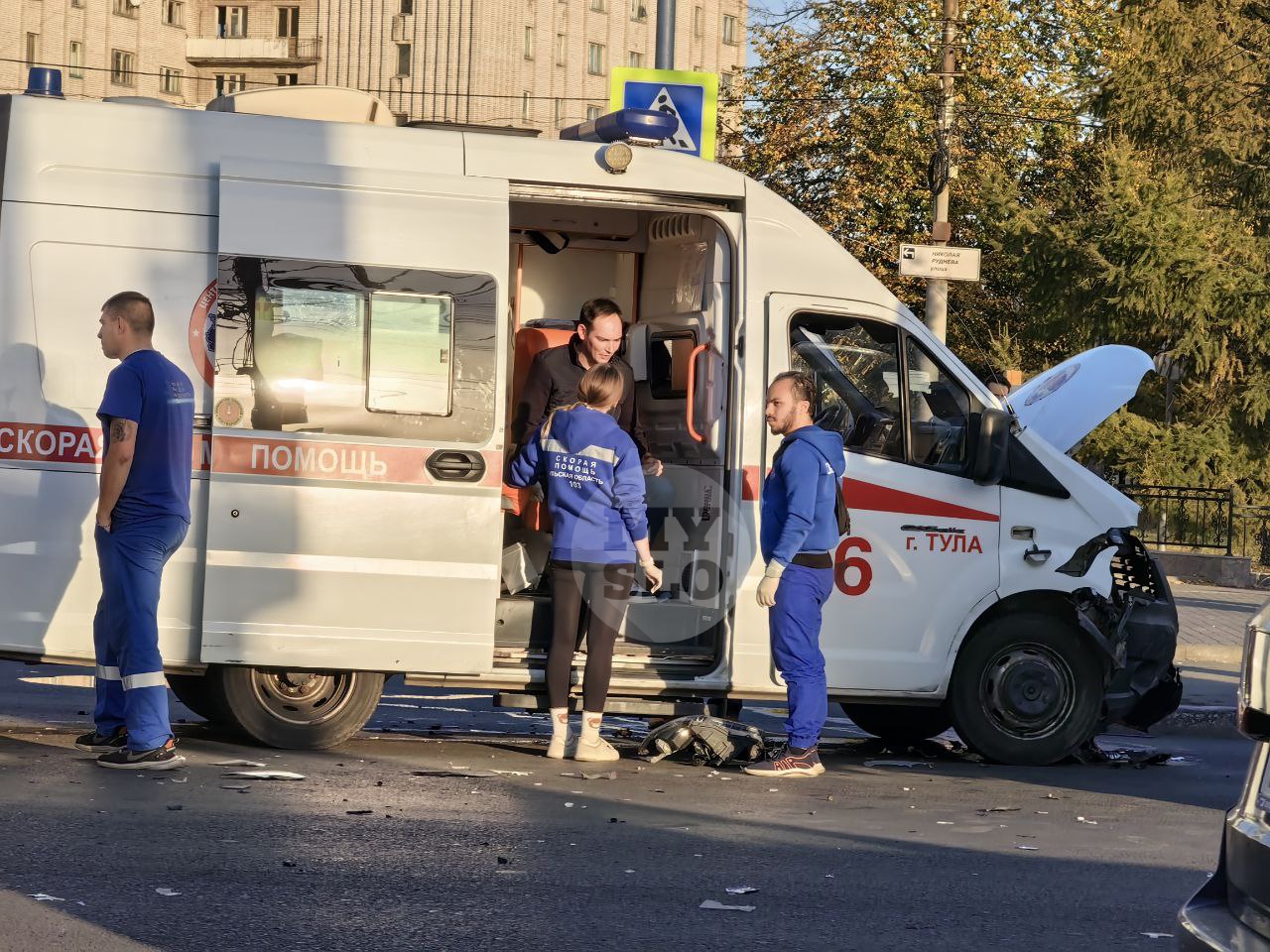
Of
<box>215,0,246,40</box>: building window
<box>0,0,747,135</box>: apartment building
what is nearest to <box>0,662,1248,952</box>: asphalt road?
<box>0,0,747,135</box>: apartment building

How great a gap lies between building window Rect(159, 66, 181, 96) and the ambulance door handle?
73.8m

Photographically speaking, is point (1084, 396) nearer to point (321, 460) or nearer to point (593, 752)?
point (593, 752)

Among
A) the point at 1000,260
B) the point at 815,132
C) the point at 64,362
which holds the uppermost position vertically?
the point at 815,132

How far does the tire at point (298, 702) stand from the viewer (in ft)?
27.9

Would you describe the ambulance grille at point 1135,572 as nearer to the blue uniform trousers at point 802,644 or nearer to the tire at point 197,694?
the blue uniform trousers at point 802,644

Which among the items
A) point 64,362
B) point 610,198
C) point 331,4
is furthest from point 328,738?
point 331,4

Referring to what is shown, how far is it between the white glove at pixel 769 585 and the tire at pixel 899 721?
1.57 metres

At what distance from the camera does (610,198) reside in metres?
8.88

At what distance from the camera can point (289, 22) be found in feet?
258

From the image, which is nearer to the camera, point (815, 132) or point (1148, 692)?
point (1148, 692)

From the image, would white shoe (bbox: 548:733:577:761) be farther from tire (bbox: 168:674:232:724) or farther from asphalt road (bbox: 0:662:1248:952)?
tire (bbox: 168:674:232:724)

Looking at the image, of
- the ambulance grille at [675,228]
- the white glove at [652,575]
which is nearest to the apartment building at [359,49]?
the ambulance grille at [675,228]

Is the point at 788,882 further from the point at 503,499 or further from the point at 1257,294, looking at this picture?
the point at 1257,294

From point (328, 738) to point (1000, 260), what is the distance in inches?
1050
